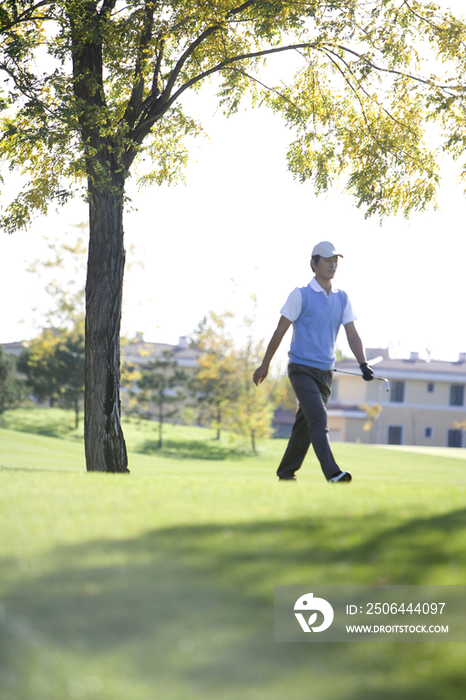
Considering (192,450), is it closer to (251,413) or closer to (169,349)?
(251,413)

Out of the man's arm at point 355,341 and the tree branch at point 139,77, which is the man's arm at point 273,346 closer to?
the man's arm at point 355,341

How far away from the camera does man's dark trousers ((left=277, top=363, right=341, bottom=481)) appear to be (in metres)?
6.38

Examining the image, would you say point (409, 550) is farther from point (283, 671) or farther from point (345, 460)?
point (345, 460)

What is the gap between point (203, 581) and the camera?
9.41ft

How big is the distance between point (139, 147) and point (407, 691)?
827cm

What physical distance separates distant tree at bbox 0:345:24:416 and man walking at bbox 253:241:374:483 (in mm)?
27992

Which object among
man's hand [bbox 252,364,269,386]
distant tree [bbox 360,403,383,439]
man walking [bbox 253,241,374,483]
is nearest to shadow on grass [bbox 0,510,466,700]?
man's hand [bbox 252,364,269,386]

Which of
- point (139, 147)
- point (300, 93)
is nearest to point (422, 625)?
point (139, 147)

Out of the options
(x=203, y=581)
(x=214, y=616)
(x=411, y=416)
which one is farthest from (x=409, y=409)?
(x=214, y=616)

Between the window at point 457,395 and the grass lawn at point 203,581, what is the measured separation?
54.9 metres

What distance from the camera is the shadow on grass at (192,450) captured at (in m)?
30.3

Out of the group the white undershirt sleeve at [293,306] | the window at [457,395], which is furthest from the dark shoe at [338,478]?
the window at [457,395]

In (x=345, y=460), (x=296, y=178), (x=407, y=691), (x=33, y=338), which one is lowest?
(x=345, y=460)

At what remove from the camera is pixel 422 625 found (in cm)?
265
